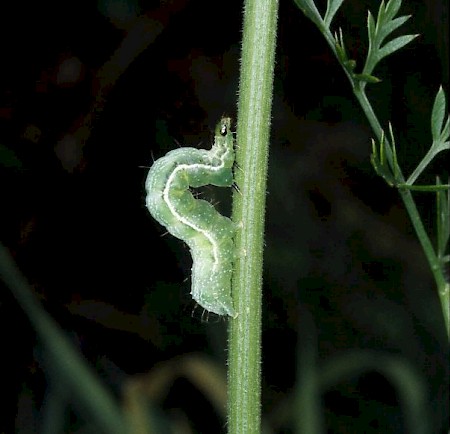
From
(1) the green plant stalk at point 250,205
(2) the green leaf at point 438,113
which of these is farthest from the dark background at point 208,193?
(1) the green plant stalk at point 250,205

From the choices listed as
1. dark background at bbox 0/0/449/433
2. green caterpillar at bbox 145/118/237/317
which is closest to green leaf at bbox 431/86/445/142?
green caterpillar at bbox 145/118/237/317

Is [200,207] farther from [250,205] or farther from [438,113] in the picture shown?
[438,113]

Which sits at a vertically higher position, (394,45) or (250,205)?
(394,45)

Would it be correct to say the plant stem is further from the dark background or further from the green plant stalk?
the dark background

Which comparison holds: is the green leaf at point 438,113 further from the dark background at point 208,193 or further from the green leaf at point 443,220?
the dark background at point 208,193

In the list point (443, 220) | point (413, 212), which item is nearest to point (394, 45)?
point (413, 212)
